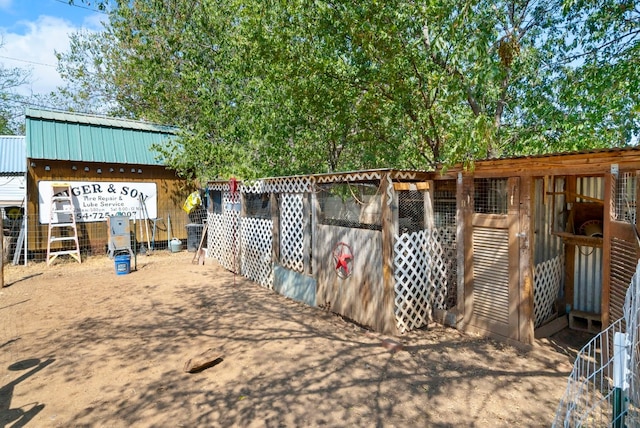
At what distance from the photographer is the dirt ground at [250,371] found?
3137 millimetres

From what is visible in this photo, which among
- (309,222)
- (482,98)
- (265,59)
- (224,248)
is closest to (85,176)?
(224,248)

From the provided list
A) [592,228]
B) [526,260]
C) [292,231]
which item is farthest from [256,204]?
[592,228]

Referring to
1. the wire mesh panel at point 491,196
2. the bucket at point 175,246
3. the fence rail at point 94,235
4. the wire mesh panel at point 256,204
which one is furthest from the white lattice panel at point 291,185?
the bucket at point 175,246

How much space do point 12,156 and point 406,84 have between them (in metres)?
17.8

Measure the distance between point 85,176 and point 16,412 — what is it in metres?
8.25

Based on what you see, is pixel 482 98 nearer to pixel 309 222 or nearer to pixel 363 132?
pixel 363 132

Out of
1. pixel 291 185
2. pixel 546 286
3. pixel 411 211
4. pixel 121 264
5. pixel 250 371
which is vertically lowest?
pixel 250 371

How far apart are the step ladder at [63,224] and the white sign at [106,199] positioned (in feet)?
0.46

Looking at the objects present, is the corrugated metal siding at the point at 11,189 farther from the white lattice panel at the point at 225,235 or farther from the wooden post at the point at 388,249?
the wooden post at the point at 388,249

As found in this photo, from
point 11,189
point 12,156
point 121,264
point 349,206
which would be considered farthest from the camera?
point 11,189

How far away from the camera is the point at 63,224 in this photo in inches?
371

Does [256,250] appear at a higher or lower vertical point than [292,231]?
lower

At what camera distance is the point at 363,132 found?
806cm

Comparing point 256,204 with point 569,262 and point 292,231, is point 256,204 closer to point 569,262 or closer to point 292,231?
point 292,231
